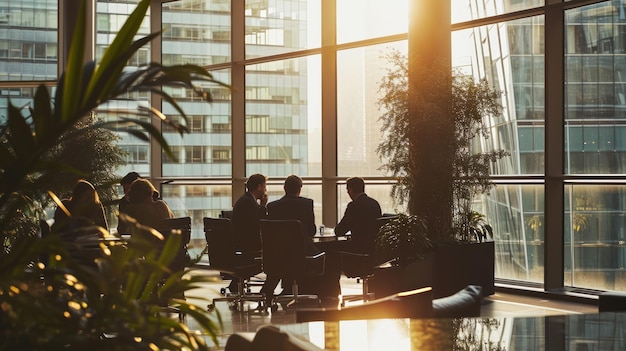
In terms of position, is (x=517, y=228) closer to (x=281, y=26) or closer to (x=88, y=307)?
(x=281, y=26)

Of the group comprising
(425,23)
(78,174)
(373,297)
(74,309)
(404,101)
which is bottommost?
(373,297)

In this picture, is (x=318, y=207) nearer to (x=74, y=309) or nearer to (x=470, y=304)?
(x=470, y=304)

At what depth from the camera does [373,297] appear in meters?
9.03

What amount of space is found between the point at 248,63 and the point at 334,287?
4.99m

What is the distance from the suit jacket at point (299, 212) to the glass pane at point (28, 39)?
7.81 m

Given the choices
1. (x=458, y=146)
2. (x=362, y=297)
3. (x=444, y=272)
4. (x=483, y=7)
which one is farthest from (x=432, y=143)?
(x=483, y=7)

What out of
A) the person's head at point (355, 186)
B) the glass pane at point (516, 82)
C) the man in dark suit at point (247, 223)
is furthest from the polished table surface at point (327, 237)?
the glass pane at point (516, 82)

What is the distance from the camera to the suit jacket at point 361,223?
862cm

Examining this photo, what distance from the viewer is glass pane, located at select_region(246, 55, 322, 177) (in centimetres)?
1276

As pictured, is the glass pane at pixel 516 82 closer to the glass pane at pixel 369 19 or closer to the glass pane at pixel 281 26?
the glass pane at pixel 369 19

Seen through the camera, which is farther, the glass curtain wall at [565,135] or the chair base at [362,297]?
the glass curtain wall at [565,135]

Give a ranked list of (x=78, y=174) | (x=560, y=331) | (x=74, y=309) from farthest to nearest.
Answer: (x=560, y=331), (x=78, y=174), (x=74, y=309)

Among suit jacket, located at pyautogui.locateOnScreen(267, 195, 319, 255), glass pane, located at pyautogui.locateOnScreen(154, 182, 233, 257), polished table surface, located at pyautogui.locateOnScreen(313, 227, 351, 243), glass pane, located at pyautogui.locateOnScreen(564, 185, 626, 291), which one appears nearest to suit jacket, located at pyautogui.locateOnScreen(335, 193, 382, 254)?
polished table surface, located at pyautogui.locateOnScreen(313, 227, 351, 243)

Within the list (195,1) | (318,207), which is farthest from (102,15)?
(318,207)
